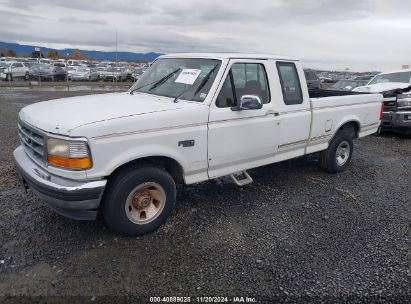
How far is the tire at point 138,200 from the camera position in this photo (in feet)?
11.6

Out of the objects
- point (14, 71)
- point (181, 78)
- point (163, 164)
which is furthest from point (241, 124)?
point (14, 71)

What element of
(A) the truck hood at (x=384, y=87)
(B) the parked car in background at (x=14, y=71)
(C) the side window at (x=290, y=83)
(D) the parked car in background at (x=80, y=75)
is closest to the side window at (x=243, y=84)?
(C) the side window at (x=290, y=83)

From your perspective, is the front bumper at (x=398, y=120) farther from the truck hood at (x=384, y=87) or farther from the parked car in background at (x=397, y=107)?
the truck hood at (x=384, y=87)

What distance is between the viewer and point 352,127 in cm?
637

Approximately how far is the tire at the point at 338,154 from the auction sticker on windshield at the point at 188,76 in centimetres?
292

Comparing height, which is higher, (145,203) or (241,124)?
(241,124)

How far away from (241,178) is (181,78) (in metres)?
1.60

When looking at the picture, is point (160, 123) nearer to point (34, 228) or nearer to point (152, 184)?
point (152, 184)

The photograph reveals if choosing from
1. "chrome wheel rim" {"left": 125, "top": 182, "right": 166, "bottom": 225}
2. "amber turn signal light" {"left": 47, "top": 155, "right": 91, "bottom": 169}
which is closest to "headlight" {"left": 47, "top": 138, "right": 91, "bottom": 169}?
"amber turn signal light" {"left": 47, "top": 155, "right": 91, "bottom": 169}

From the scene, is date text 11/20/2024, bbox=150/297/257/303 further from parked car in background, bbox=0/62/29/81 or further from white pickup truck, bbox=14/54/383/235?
parked car in background, bbox=0/62/29/81

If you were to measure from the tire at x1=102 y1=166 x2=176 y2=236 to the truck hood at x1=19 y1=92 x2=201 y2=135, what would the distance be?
624 millimetres

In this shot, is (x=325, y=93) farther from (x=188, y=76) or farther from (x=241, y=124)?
(x=188, y=76)

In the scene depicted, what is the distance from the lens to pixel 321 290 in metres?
3.04

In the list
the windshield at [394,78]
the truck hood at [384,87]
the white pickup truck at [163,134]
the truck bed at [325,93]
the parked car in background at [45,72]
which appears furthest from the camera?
the parked car in background at [45,72]
